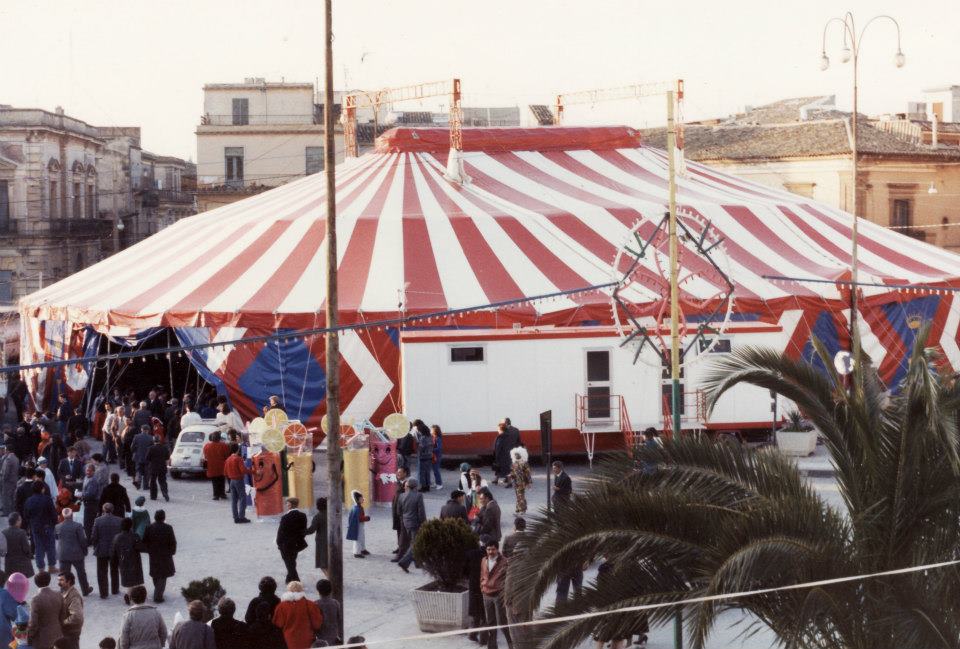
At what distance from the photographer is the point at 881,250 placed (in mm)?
27484

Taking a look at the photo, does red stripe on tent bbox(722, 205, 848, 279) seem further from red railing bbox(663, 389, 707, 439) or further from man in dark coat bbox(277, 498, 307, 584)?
man in dark coat bbox(277, 498, 307, 584)

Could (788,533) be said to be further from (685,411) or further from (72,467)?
(685,411)

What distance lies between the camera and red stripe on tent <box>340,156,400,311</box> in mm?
23297

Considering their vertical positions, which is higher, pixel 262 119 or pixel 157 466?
pixel 262 119

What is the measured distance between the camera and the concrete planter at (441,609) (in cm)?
1311

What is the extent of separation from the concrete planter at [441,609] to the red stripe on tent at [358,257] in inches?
398

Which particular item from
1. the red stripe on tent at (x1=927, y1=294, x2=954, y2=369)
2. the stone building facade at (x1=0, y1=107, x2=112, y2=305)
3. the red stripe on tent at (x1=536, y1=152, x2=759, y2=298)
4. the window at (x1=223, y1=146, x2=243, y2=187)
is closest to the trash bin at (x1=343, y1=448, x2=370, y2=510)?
the red stripe on tent at (x1=536, y1=152, x2=759, y2=298)

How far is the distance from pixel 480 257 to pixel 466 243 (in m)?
0.59

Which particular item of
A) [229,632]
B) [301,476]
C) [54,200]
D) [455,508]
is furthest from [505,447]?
[54,200]

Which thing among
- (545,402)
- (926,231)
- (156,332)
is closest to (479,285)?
(545,402)

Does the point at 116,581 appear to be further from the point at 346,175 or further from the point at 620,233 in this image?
the point at 346,175

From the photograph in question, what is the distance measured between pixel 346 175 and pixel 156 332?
7.05 metres

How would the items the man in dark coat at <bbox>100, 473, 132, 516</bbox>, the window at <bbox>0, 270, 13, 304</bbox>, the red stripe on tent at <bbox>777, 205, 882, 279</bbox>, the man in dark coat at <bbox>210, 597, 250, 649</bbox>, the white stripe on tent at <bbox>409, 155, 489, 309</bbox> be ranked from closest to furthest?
the man in dark coat at <bbox>210, 597, 250, 649</bbox>, the man in dark coat at <bbox>100, 473, 132, 516</bbox>, the white stripe on tent at <bbox>409, 155, 489, 309</bbox>, the red stripe on tent at <bbox>777, 205, 882, 279</bbox>, the window at <bbox>0, 270, 13, 304</bbox>

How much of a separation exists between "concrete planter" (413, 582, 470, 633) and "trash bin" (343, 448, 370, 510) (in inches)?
214
